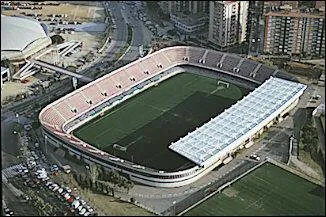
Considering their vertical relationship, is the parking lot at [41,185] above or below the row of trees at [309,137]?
below

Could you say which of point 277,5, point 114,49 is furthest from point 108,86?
point 277,5

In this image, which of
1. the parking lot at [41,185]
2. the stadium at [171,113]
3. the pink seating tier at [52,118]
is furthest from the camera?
the pink seating tier at [52,118]

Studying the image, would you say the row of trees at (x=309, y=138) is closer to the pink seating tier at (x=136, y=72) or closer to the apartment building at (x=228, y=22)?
the pink seating tier at (x=136, y=72)

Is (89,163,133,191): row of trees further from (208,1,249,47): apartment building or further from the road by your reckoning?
(208,1,249,47): apartment building

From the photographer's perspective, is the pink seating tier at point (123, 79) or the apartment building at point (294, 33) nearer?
the pink seating tier at point (123, 79)

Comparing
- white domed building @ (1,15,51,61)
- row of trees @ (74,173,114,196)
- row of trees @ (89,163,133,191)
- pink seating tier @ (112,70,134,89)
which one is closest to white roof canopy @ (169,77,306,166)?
row of trees @ (89,163,133,191)

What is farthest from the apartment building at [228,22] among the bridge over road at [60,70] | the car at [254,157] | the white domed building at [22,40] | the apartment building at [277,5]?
the car at [254,157]
